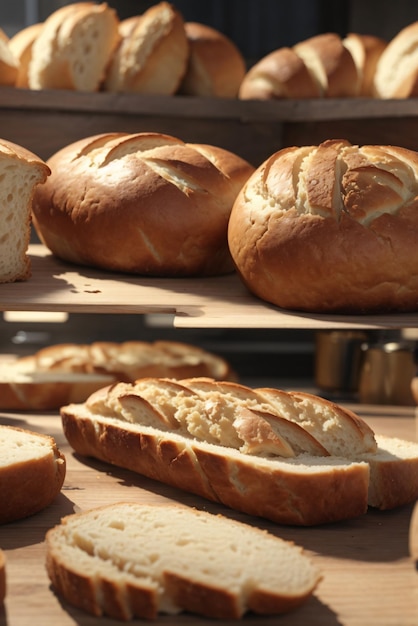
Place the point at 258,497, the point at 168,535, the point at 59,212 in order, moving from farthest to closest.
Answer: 1. the point at 59,212
2. the point at 258,497
3. the point at 168,535

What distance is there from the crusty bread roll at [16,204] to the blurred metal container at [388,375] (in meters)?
1.20

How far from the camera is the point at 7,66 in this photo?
2.27 metres

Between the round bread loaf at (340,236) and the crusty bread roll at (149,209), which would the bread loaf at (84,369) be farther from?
the round bread loaf at (340,236)

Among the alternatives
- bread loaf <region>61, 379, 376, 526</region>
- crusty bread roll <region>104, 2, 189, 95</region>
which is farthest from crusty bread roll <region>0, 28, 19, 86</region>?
bread loaf <region>61, 379, 376, 526</region>

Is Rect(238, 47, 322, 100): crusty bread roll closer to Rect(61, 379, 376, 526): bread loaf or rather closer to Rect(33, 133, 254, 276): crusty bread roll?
Rect(33, 133, 254, 276): crusty bread roll

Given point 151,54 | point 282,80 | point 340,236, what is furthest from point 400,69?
point 340,236

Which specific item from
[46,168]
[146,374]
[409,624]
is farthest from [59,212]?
[409,624]

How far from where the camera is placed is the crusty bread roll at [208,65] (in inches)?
96.7

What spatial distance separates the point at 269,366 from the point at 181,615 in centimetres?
202

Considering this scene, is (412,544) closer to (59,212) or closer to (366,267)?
(366,267)

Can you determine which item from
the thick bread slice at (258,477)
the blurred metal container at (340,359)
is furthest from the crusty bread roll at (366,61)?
the thick bread slice at (258,477)

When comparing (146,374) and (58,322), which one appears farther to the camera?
(58,322)

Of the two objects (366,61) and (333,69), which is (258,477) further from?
(366,61)

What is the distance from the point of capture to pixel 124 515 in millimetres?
1520
